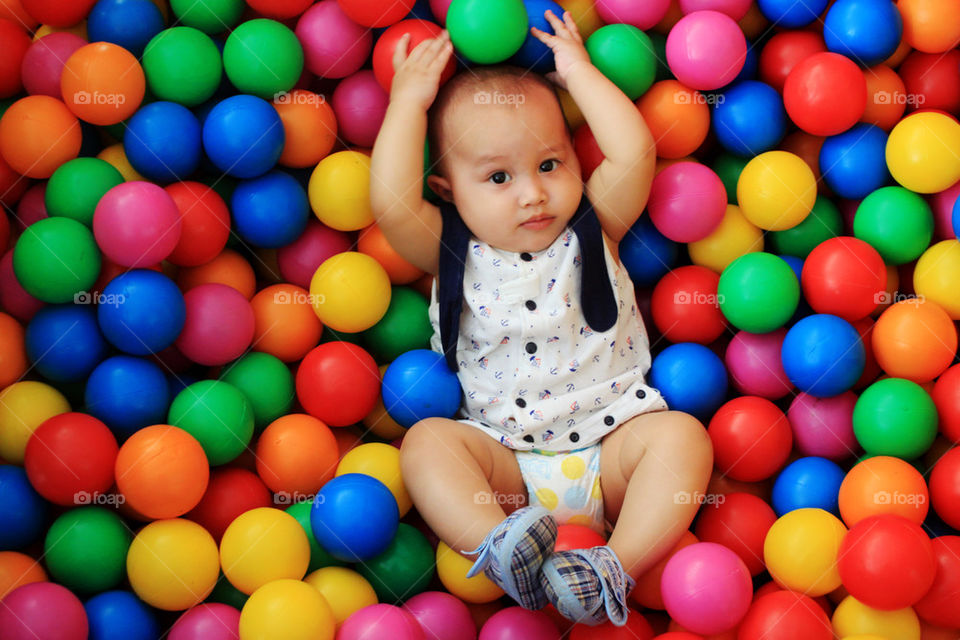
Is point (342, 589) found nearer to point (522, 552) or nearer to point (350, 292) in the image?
point (522, 552)

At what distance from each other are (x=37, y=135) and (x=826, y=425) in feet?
5.28

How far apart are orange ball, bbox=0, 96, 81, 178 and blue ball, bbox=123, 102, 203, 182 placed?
11 cm

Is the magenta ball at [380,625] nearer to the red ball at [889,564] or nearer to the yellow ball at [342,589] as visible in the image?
the yellow ball at [342,589]

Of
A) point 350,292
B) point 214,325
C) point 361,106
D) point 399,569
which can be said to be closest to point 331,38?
point 361,106

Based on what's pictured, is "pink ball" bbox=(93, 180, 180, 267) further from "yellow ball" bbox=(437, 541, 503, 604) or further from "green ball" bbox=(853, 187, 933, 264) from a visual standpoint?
"green ball" bbox=(853, 187, 933, 264)

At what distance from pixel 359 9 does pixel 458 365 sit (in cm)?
73

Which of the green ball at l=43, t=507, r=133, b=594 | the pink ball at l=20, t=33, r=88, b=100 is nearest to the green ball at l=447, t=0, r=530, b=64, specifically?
the pink ball at l=20, t=33, r=88, b=100

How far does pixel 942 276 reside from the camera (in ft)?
5.91

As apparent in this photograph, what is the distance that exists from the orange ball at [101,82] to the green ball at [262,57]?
184 millimetres

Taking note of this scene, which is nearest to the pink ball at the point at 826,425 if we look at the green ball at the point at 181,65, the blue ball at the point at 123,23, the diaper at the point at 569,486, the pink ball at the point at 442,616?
the diaper at the point at 569,486

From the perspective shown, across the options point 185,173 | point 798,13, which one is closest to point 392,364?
point 185,173

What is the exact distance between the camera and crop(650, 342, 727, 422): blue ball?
1.87 m

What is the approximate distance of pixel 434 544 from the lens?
6.02 feet

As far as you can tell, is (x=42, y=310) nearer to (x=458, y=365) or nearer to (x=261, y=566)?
(x=261, y=566)
